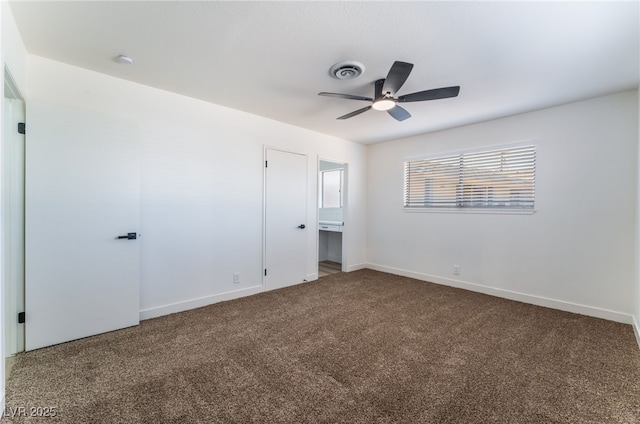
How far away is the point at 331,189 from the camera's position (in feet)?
21.2

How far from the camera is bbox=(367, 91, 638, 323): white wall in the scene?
303cm

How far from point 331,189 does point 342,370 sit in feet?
15.4

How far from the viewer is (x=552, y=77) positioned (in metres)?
2.66

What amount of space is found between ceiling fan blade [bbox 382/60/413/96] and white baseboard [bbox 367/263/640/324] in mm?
3215

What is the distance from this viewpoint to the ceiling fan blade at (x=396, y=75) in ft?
6.68

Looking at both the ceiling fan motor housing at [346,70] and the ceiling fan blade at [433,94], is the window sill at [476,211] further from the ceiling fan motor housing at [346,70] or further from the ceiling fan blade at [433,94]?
the ceiling fan motor housing at [346,70]

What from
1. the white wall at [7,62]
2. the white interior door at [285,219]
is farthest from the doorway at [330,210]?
the white wall at [7,62]

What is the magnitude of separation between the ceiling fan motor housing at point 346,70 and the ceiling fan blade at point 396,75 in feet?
0.97

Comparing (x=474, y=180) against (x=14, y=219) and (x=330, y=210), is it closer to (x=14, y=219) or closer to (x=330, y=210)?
(x=330, y=210)

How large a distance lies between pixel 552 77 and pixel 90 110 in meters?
4.42

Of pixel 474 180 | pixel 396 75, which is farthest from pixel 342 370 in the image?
pixel 474 180

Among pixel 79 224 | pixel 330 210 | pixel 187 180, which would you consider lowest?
pixel 79 224

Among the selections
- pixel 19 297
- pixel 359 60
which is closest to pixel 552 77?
pixel 359 60

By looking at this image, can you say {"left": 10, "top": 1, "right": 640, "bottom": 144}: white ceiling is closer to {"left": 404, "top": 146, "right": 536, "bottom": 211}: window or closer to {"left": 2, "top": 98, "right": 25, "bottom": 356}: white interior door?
{"left": 2, "top": 98, "right": 25, "bottom": 356}: white interior door
